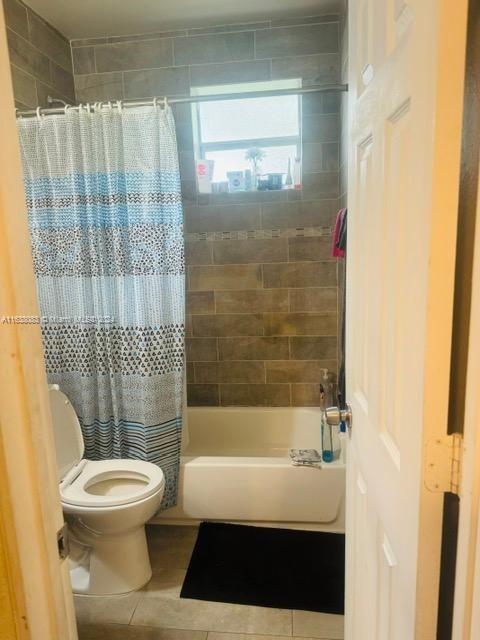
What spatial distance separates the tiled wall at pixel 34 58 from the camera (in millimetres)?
2113

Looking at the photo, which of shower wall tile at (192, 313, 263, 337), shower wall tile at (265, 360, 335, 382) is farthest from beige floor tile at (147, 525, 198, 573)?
shower wall tile at (192, 313, 263, 337)

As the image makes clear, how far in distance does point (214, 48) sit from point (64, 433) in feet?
7.68

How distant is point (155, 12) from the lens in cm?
231

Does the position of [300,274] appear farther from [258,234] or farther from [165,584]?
[165,584]

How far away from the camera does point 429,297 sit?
58 centimetres

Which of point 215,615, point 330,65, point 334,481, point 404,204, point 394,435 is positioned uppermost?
point 330,65

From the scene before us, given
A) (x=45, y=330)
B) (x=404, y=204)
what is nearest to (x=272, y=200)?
(x=45, y=330)

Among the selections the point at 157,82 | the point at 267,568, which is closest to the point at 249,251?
the point at 157,82

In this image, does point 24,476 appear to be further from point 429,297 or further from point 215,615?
point 215,615

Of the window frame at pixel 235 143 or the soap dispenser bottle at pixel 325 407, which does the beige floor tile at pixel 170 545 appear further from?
the window frame at pixel 235 143

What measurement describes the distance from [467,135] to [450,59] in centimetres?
Answer: 10

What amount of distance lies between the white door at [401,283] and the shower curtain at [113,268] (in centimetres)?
116

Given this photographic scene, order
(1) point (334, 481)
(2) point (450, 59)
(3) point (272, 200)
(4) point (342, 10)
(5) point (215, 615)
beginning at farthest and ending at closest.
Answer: (3) point (272, 200) → (4) point (342, 10) → (1) point (334, 481) → (5) point (215, 615) → (2) point (450, 59)

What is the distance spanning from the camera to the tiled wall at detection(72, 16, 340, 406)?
2.47m
